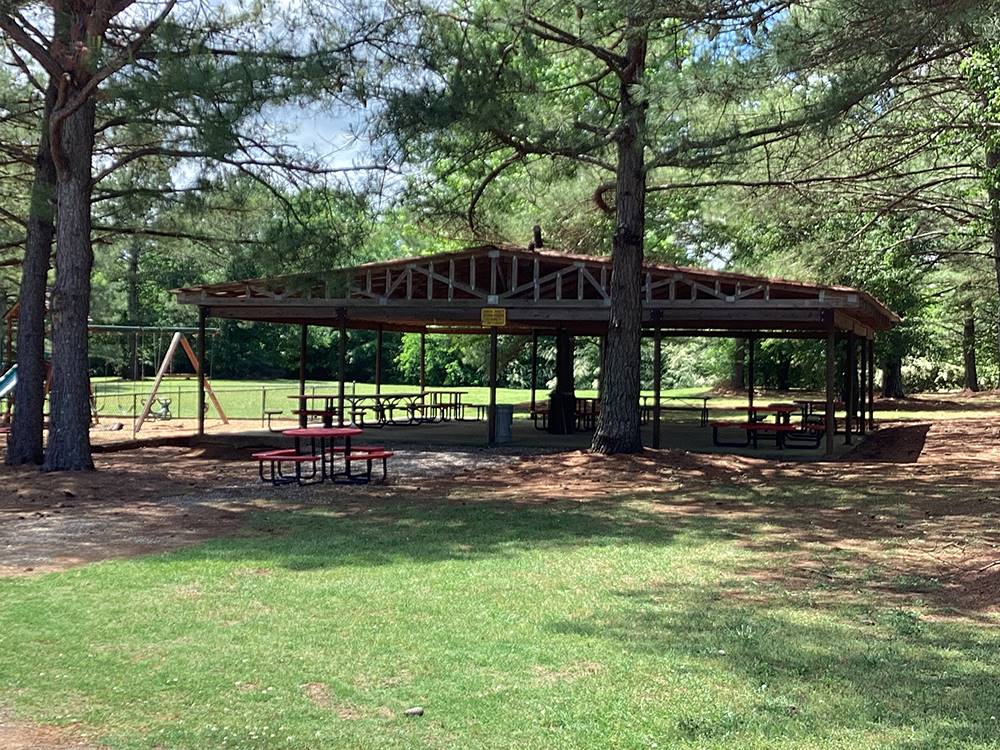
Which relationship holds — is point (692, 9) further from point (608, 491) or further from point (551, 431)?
point (551, 431)

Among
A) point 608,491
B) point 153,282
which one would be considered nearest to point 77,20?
point 608,491

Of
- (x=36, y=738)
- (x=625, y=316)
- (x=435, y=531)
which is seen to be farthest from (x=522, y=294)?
(x=36, y=738)

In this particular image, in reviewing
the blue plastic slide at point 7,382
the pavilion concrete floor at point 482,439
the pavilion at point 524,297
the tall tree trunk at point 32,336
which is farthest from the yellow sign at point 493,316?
the blue plastic slide at point 7,382

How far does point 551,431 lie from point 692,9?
12.4 meters

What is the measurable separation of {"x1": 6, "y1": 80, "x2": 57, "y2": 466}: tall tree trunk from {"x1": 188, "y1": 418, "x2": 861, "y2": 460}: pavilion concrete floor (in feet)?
12.7

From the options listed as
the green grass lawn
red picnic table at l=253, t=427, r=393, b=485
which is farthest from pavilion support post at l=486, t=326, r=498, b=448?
the green grass lawn

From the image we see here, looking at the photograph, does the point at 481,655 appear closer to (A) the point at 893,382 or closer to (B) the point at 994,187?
(B) the point at 994,187

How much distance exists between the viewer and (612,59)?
47.0ft

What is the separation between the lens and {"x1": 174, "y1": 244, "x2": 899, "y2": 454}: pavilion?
1571 cm

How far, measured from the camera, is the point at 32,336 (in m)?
14.2

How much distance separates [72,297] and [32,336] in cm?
183

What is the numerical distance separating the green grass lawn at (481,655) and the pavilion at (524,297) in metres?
8.08

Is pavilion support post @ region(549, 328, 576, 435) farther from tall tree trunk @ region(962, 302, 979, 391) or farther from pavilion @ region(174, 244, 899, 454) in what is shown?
tall tree trunk @ region(962, 302, 979, 391)

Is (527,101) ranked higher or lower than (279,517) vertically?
higher
